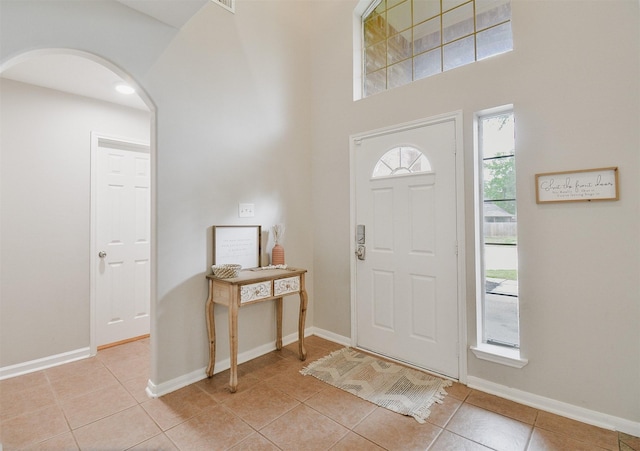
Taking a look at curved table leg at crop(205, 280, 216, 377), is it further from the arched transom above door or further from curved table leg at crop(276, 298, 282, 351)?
the arched transom above door

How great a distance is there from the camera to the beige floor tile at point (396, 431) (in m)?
1.76

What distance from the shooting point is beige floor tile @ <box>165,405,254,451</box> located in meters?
Result: 1.76

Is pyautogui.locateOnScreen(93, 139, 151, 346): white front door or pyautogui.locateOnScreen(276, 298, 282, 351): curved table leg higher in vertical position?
pyautogui.locateOnScreen(93, 139, 151, 346): white front door

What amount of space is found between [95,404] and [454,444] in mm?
2367

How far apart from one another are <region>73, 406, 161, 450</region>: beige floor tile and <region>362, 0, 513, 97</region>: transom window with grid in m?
3.30

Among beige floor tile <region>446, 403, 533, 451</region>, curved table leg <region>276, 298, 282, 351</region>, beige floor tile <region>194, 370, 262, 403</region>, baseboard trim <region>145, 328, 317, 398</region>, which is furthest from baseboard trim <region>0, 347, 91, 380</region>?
beige floor tile <region>446, 403, 533, 451</region>

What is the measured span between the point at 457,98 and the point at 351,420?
8.13ft

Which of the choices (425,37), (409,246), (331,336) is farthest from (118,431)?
(425,37)

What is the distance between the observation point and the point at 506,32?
2299 mm

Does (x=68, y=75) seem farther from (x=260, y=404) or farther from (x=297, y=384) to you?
(x=297, y=384)

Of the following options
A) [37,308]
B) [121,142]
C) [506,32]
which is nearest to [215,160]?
[121,142]

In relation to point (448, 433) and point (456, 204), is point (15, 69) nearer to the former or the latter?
point (456, 204)

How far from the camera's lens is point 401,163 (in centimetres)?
278

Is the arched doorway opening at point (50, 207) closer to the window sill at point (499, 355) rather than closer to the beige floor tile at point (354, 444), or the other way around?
the beige floor tile at point (354, 444)
